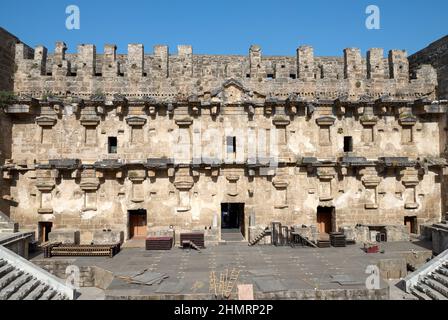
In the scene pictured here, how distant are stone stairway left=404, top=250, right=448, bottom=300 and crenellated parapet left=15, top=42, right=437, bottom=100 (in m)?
10.7

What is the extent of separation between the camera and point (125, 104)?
1888 cm

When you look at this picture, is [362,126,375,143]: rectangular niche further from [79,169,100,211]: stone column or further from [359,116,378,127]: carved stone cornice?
[79,169,100,211]: stone column

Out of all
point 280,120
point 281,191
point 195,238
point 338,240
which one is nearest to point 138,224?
point 195,238

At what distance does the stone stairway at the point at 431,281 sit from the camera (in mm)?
11172

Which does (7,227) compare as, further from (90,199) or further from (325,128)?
(325,128)

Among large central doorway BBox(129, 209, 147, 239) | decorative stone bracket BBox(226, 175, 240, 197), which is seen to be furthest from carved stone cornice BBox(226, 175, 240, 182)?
large central doorway BBox(129, 209, 147, 239)

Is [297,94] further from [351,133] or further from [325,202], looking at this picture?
[325,202]

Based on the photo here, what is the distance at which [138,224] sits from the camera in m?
19.6

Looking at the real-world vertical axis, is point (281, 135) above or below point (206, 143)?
above

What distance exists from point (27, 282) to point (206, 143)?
1110 cm

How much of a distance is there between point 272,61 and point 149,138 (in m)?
9.06

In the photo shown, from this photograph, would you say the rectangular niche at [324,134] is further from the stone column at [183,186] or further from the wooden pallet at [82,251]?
the wooden pallet at [82,251]

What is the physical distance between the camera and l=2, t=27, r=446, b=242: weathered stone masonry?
18734mm
